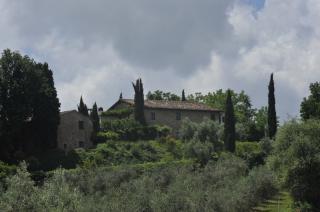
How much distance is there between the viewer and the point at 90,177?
4584 cm

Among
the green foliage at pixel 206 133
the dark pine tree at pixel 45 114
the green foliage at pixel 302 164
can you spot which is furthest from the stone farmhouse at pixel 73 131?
the green foliage at pixel 302 164

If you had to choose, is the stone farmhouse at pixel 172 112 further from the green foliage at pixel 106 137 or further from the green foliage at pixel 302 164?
the green foliage at pixel 302 164

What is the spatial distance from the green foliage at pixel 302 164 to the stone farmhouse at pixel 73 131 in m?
32.3

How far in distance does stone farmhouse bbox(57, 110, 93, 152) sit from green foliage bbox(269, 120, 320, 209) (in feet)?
106

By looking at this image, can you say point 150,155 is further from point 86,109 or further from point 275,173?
point 275,173

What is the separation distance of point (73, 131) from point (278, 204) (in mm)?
31957

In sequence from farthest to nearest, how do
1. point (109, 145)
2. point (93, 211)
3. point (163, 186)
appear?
point (109, 145), point (163, 186), point (93, 211)

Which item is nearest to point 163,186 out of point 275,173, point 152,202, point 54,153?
point 275,173

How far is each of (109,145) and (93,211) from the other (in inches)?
1487

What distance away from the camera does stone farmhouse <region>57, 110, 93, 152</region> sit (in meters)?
64.9

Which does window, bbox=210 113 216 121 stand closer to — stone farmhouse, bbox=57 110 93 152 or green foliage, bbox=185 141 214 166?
stone farmhouse, bbox=57 110 93 152

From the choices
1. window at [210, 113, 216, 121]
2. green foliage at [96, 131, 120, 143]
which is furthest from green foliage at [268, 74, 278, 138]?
green foliage at [96, 131, 120, 143]

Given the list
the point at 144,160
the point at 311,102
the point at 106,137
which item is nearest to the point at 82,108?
the point at 106,137

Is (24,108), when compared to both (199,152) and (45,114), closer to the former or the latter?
(45,114)
